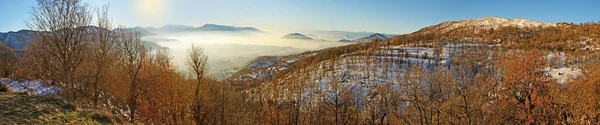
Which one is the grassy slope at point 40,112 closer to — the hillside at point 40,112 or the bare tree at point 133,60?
the hillside at point 40,112

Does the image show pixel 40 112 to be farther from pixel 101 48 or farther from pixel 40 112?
pixel 101 48

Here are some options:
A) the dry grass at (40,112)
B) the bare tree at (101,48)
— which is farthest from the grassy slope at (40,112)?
the bare tree at (101,48)

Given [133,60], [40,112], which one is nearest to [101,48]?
[133,60]

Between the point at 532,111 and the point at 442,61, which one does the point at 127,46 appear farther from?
the point at 442,61

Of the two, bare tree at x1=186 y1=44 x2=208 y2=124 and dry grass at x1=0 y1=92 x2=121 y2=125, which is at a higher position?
bare tree at x1=186 y1=44 x2=208 y2=124

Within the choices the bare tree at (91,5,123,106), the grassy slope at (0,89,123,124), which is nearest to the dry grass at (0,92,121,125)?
the grassy slope at (0,89,123,124)

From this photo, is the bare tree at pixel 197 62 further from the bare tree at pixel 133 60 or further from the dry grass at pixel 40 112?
the dry grass at pixel 40 112

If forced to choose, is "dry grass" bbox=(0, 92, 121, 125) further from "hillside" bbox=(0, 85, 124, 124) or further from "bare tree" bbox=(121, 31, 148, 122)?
"bare tree" bbox=(121, 31, 148, 122)

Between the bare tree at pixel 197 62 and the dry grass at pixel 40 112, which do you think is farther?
the bare tree at pixel 197 62

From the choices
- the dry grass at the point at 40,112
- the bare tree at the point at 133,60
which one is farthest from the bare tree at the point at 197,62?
the dry grass at the point at 40,112

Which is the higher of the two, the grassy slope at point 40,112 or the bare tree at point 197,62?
the bare tree at point 197,62
